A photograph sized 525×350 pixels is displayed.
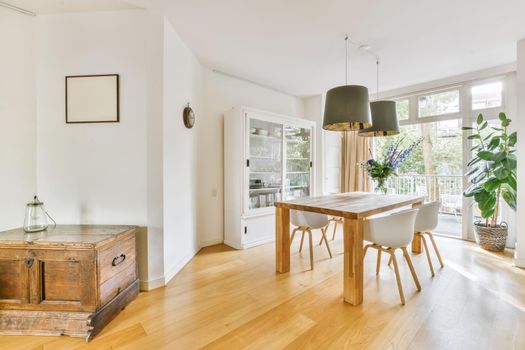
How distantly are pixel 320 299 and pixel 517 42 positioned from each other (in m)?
3.36

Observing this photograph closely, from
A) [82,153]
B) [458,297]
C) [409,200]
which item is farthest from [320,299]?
[82,153]

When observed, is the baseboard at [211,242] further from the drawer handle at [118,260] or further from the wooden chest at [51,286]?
the wooden chest at [51,286]

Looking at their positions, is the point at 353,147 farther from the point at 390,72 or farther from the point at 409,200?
the point at 409,200

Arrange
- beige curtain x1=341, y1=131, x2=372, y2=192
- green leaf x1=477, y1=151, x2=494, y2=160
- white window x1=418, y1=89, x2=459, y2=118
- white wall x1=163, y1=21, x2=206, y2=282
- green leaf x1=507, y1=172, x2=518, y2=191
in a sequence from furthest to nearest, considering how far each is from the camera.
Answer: beige curtain x1=341, y1=131, x2=372, y2=192 → white window x1=418, y1=89, x2=459, y2=118 → green leaf x1=477, y1=151, x2=494, y2=160 → green leaf x1=507, y1=172, x2=518, y2=191 → white wall x1=163, y1=21, x2=206, y2=282

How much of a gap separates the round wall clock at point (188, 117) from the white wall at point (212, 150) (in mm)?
384

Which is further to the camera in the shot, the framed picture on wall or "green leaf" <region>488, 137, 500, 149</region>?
"green leaf" <region>488, 137, 500, 149</region>

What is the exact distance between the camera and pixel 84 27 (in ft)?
6.81

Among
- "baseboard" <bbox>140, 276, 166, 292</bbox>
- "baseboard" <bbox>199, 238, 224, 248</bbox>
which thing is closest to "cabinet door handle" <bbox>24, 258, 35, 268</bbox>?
"baseboard" <bbox>140, 276, 166, 292</bbox>

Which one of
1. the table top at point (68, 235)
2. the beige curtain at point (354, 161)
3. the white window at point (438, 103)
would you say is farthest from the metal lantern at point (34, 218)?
the white window at point (438, 103)

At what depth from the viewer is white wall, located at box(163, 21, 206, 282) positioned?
223cm

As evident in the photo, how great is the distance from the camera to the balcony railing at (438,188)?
423 cm

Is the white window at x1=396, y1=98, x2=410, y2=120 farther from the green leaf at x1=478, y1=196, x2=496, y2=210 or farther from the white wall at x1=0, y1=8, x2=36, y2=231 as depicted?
the white wall at x1=0, y1=8, x2=36, y2=231

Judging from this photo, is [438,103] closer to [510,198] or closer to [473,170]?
[473,170]

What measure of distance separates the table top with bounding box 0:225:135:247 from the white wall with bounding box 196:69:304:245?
1.27 metres
